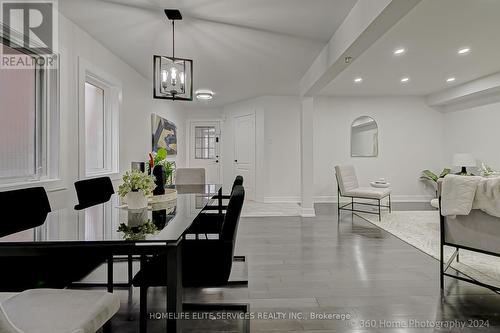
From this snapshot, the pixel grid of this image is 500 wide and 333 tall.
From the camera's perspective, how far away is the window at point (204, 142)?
8.16 meters

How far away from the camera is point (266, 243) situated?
344 cm

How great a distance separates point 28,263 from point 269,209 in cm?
446

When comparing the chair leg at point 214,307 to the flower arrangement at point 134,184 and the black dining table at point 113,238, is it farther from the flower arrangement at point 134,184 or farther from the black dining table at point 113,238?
the flower arrangement at point 134,184

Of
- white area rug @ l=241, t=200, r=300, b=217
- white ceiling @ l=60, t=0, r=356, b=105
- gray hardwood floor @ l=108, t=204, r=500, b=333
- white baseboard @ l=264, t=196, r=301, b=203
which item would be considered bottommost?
gray hardwood floor @ l=108, t=204, r=500, b=333

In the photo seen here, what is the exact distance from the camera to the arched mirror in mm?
6789

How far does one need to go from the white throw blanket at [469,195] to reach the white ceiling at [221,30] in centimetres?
179

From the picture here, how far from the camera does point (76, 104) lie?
3.02m

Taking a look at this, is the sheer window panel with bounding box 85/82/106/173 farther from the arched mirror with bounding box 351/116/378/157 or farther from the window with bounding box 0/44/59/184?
the arched mirror with bounding box 351/116/378/157

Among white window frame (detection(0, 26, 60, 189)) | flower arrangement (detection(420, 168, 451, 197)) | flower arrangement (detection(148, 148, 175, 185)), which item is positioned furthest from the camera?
flower arrangement (detection(420, 168, 451, 197))

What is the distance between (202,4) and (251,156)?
464cm

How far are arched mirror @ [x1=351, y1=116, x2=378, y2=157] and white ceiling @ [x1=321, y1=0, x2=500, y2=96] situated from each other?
84 cm

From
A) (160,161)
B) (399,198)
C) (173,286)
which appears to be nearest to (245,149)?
(160,161)

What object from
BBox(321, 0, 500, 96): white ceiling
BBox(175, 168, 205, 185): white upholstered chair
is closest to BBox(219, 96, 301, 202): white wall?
BBox(321, 0, 500, 96): white ceiling

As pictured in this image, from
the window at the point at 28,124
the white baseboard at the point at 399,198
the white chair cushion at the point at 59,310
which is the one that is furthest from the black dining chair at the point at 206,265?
the white baseboard at the point at 399,198
